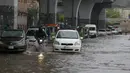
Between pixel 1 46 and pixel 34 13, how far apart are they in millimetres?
50094

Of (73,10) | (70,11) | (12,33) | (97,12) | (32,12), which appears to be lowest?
(97,12)

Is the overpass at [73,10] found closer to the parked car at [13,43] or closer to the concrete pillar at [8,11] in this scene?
the concrete pillar at [8,11]

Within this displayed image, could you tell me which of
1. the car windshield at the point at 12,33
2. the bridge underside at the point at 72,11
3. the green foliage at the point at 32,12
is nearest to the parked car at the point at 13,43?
the car windshield at the point at 12,33

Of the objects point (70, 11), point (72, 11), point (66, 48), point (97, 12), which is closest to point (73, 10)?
point (70, 11)

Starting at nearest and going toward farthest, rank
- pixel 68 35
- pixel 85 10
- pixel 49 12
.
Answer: pixel 68 35 → pixel 49 12 → pixel 85 10

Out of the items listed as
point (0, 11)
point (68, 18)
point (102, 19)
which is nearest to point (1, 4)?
point (0, 11)

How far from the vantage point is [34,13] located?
73.4 m

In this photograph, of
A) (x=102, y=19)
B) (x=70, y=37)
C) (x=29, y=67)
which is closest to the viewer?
(x=29, y=67)

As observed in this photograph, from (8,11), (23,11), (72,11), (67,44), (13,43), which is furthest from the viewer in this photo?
(23,11)

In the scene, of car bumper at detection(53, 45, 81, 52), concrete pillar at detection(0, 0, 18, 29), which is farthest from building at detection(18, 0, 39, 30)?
car bumper at detection(53, 45, 81, 52)

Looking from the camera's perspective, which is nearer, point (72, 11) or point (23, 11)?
point (72, 11)

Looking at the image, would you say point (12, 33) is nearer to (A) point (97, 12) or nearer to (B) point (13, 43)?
(B) point (13, 43)

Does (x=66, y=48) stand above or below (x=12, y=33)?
below

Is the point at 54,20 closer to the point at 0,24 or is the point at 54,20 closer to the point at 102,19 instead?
the point at 0,24
